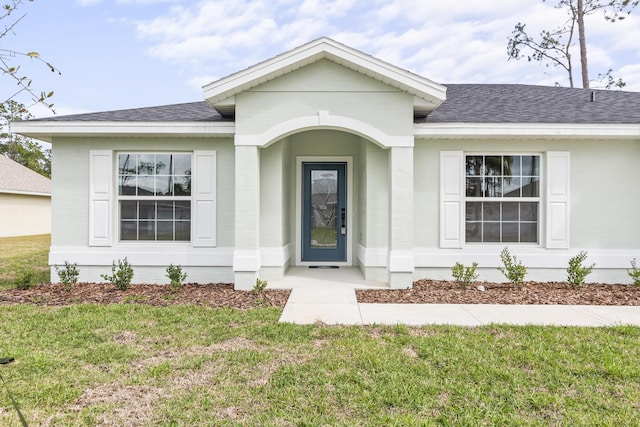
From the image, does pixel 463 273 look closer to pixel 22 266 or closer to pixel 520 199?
pixel 520 199

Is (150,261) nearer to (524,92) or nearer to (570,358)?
(570,358)

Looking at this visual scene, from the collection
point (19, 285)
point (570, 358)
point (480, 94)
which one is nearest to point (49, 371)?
point (19, 285)

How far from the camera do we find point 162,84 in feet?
57.6

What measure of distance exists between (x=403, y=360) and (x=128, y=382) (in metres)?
2.70

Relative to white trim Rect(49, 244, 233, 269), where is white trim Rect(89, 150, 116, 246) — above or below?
above

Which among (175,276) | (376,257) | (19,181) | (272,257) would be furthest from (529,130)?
(19,181)

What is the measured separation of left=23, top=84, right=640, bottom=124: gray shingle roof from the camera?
7698mm

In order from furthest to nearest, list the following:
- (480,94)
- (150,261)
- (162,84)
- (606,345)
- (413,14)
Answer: (162,84), (413,14), (480,94), (150,261), (606,345)

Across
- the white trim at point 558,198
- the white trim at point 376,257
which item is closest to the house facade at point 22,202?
the white trim at point 376,257

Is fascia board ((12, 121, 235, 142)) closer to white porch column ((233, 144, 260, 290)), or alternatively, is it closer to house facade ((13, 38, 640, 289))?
house facade ((13, 38, 640, 289))

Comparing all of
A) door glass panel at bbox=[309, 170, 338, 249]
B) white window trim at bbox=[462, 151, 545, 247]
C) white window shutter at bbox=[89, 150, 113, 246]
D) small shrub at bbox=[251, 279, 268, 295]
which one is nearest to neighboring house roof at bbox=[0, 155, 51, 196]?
white window shutter at bbox=[89, 150, 113, 246]

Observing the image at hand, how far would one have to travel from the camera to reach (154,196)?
7.95 m

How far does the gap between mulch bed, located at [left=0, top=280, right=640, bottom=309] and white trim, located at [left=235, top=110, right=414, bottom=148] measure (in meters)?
2.73

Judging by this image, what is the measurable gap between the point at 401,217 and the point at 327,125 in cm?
218
